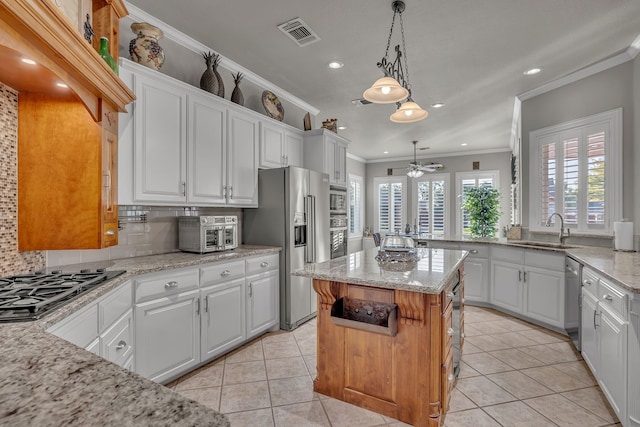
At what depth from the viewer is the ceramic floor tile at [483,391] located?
2.22 meters

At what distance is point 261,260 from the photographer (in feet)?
10.5

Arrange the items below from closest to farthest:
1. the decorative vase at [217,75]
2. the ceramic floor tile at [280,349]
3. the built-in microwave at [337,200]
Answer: the ceramic floor tile at [280,349] → the decorative vase at [217,75] → the built-in microwave at [337,200]

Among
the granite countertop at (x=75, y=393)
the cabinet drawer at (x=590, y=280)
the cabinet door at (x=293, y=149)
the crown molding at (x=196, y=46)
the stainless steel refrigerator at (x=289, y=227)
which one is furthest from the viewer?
the cabinet door at (x=293, y=149)

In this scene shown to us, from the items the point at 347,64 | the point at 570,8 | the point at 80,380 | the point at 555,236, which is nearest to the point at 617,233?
the point at 555,236

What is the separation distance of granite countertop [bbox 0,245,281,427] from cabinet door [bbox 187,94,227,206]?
6.56 ft

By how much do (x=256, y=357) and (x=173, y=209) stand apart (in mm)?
1541

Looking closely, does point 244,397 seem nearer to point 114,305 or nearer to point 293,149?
point 114,305

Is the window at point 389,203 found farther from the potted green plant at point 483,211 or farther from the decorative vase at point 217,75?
the decorative vase at point 217,75

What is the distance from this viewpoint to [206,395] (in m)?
2.28

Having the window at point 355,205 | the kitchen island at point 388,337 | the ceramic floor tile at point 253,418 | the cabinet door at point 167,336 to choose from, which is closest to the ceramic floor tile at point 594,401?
the kitchen island at point 388,337

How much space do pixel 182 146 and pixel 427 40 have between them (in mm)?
2369

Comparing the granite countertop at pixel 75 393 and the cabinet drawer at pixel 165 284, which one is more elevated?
the granite countertop at pixel 75 393

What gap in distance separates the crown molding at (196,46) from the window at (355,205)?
157 inches

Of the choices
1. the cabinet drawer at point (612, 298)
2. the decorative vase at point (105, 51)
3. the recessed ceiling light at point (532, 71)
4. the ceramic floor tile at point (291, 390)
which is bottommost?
the ceramic floor tile at point (291, 390)
